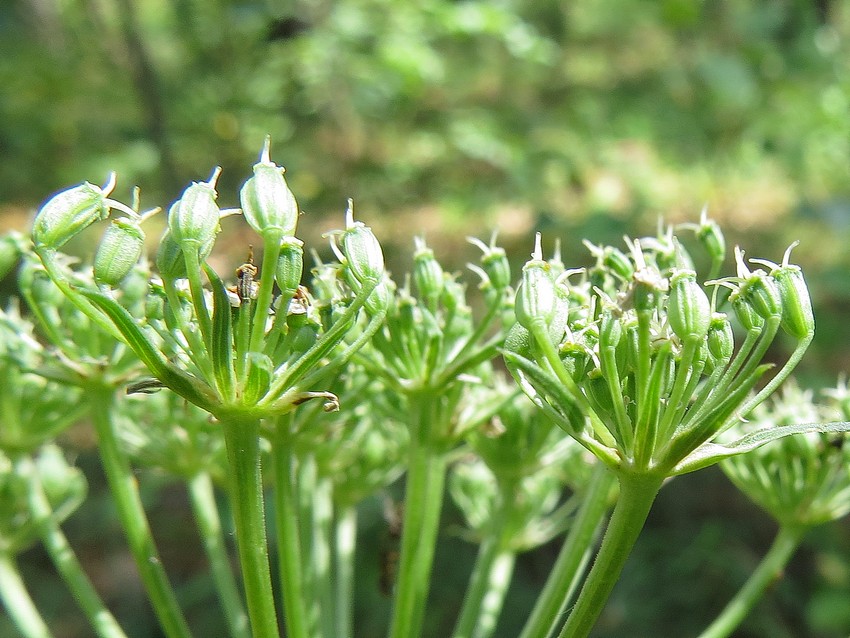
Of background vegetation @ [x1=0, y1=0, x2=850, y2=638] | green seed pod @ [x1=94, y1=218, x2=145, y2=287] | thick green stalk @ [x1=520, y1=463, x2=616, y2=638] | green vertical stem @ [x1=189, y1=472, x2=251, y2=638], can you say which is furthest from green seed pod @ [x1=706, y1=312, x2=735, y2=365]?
background vegetation @ [x1=0, y1=0, x2=850, y2=638]

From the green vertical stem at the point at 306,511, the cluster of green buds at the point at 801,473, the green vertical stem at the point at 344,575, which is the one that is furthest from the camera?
the green vertical stem at the point at 344,575

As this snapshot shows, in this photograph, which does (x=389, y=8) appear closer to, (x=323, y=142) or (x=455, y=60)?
(x=323, y=142)

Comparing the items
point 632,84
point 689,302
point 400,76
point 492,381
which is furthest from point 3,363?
point 632,84

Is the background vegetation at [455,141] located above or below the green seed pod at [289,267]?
above

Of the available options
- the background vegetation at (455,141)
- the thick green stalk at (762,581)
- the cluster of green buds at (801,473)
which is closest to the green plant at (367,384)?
the cluster of green buds at (801,473)

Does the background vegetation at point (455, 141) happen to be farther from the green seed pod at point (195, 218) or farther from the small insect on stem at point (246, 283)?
the green seed pod at point (195, 218)

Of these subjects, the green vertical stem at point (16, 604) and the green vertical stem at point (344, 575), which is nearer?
the green vertical stem at point (16, 604)

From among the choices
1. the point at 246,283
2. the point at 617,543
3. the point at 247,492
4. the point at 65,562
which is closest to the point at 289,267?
the point at 246,283
